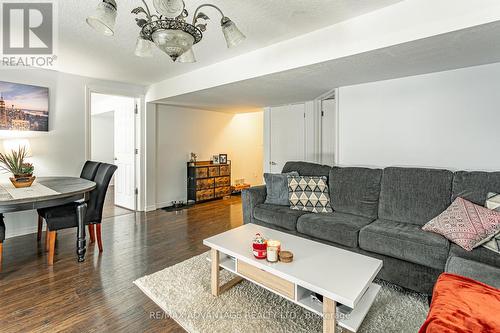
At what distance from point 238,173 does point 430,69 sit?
15.2 feet

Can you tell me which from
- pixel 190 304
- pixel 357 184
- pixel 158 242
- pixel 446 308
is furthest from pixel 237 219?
pixel 446 308

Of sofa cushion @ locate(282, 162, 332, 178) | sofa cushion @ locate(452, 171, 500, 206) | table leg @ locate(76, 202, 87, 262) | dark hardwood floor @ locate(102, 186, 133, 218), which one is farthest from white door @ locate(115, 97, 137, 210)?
sofa cushion @ locate(452, 171, 500, 206)

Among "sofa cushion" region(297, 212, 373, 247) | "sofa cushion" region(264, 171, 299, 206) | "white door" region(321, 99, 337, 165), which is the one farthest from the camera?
"white door" region(321, 99, 337, 165)

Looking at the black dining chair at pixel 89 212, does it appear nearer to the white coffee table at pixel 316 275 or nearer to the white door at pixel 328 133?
the white coffee table at pixel 316 275

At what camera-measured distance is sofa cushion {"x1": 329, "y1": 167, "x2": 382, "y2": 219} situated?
109 inches

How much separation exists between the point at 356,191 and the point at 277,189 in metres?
0.90

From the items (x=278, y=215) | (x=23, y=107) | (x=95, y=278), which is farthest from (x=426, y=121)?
(x=23, y=107)

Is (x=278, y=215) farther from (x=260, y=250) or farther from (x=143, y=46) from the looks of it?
(x=143, y=46)

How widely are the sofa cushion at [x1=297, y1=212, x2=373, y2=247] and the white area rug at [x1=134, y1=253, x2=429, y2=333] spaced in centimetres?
47

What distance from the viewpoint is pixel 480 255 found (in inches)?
71.7

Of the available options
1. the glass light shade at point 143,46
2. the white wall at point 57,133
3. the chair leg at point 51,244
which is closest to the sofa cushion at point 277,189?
the glass light shade at point 143,46

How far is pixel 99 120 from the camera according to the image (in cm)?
753

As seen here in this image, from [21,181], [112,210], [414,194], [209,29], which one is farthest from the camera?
[112,210]

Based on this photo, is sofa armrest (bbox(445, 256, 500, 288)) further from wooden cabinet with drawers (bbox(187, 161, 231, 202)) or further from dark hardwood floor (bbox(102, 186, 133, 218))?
dark hardwood floor (bbox(102, 186, 133, 218))
